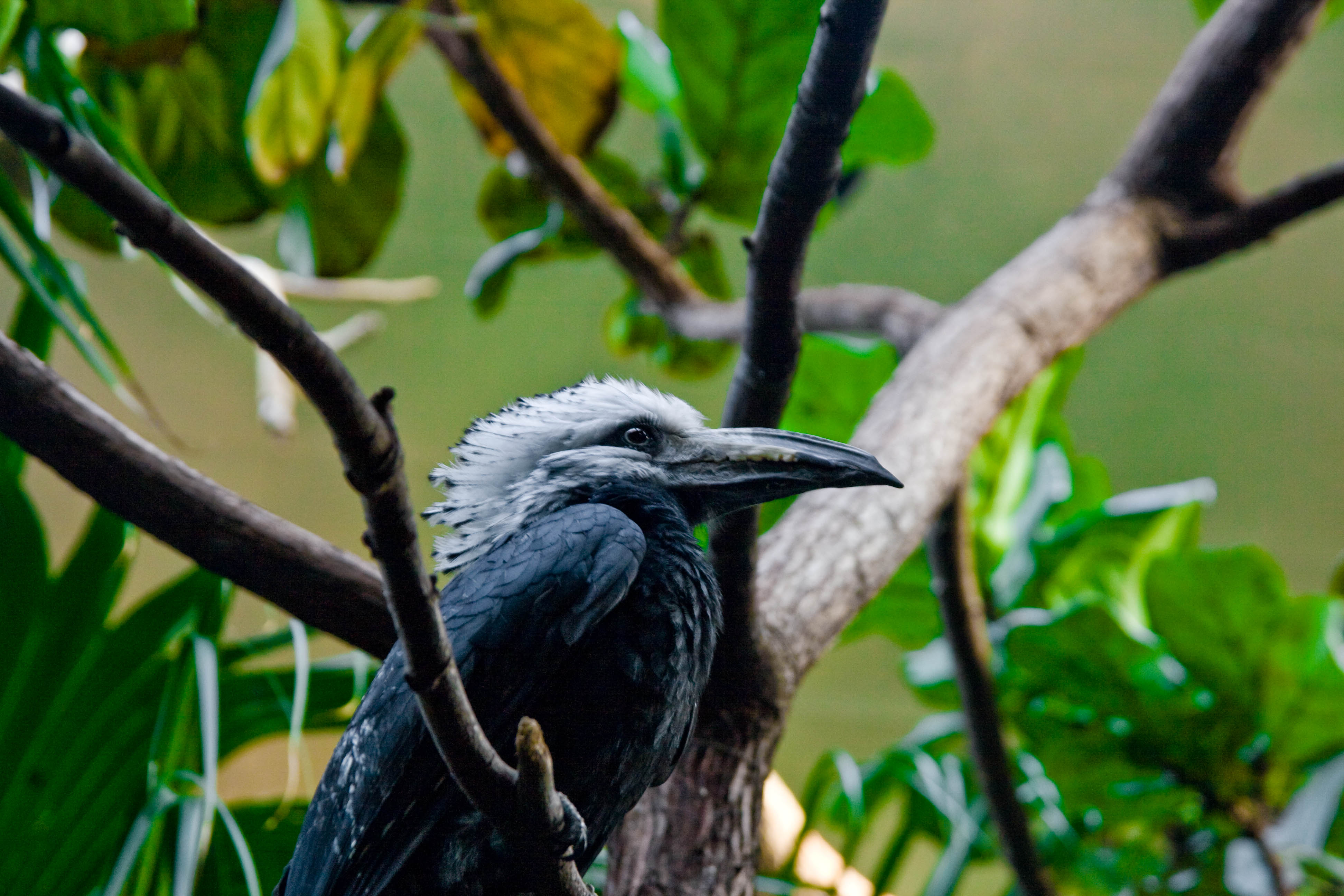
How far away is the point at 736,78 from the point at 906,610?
4.03 feet

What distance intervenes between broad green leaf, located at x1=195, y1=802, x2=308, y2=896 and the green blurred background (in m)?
1.66

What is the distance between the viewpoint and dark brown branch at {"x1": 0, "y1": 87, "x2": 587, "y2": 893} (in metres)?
0.36

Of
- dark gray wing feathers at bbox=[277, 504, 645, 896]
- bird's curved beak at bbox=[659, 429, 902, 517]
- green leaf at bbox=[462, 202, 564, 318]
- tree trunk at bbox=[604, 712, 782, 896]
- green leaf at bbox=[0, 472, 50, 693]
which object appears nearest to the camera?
dark gray wing feathers at bbox=[277, 504, 645, 896]

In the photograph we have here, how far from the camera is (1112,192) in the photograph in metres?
1.77

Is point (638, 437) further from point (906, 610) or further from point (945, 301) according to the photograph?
point (945, 301)

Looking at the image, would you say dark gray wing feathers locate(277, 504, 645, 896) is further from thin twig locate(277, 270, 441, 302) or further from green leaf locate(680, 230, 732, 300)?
green leaf locate(680, 230, 732, 300)

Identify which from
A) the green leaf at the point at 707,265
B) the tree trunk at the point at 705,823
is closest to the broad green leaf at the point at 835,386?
the green leaf at the point at 707,265

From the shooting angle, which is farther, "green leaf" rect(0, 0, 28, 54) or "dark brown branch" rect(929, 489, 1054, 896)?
"dark brown branch" rect(929, 489, 1054, 896)

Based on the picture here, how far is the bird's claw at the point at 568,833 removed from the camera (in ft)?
2.02

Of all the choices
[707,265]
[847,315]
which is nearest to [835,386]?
[847,315]

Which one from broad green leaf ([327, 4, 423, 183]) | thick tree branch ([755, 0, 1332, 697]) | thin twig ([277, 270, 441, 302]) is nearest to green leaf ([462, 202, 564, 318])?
thin twig ([277, 270, 441, 302])

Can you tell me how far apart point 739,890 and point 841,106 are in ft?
2.68

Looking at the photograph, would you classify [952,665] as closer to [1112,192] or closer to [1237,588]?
[1237,588]

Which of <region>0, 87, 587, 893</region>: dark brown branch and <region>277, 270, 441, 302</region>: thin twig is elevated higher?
<region>277, 270, 441, 302</region>: thin twig
